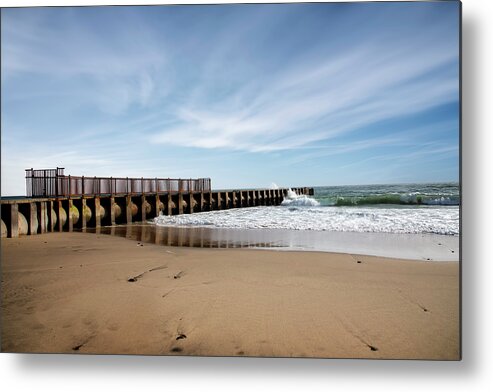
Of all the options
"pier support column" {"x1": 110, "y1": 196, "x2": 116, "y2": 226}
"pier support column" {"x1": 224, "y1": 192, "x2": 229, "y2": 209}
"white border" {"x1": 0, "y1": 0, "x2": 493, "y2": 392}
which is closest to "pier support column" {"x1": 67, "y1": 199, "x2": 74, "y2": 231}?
"pier support column" {"x1": 110, "y1": 196, "x2": 116, "y2": 226}

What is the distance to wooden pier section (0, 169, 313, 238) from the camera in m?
5.46

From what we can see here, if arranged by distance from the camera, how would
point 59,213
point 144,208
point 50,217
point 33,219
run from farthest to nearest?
point 144,208
point 59,213
point 50,217
point 33,219

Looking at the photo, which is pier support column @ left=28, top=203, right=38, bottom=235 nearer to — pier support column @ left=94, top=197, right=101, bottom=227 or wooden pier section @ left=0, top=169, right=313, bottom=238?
wooden pier section @ left=0, top=169, right=313, bottom=238

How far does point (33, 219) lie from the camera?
571 cm

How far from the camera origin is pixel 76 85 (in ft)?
10.9

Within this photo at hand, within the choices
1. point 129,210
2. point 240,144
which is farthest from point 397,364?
point 129,210

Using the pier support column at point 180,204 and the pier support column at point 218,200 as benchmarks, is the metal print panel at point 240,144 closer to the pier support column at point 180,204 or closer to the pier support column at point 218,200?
the pier support column at point 180,204

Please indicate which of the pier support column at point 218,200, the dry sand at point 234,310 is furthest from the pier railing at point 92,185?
the dry sand at point 234,310

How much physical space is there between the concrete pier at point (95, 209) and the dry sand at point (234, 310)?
1.88m

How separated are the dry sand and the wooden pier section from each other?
2.12 metres

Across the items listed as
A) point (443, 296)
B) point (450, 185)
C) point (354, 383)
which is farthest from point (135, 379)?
point (450, 185)

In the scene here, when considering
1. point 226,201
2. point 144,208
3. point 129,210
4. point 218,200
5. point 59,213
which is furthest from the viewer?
point 226,201

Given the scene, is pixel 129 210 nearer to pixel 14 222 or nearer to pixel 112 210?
pixel 112 210

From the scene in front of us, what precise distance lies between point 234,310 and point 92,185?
25.5ft
